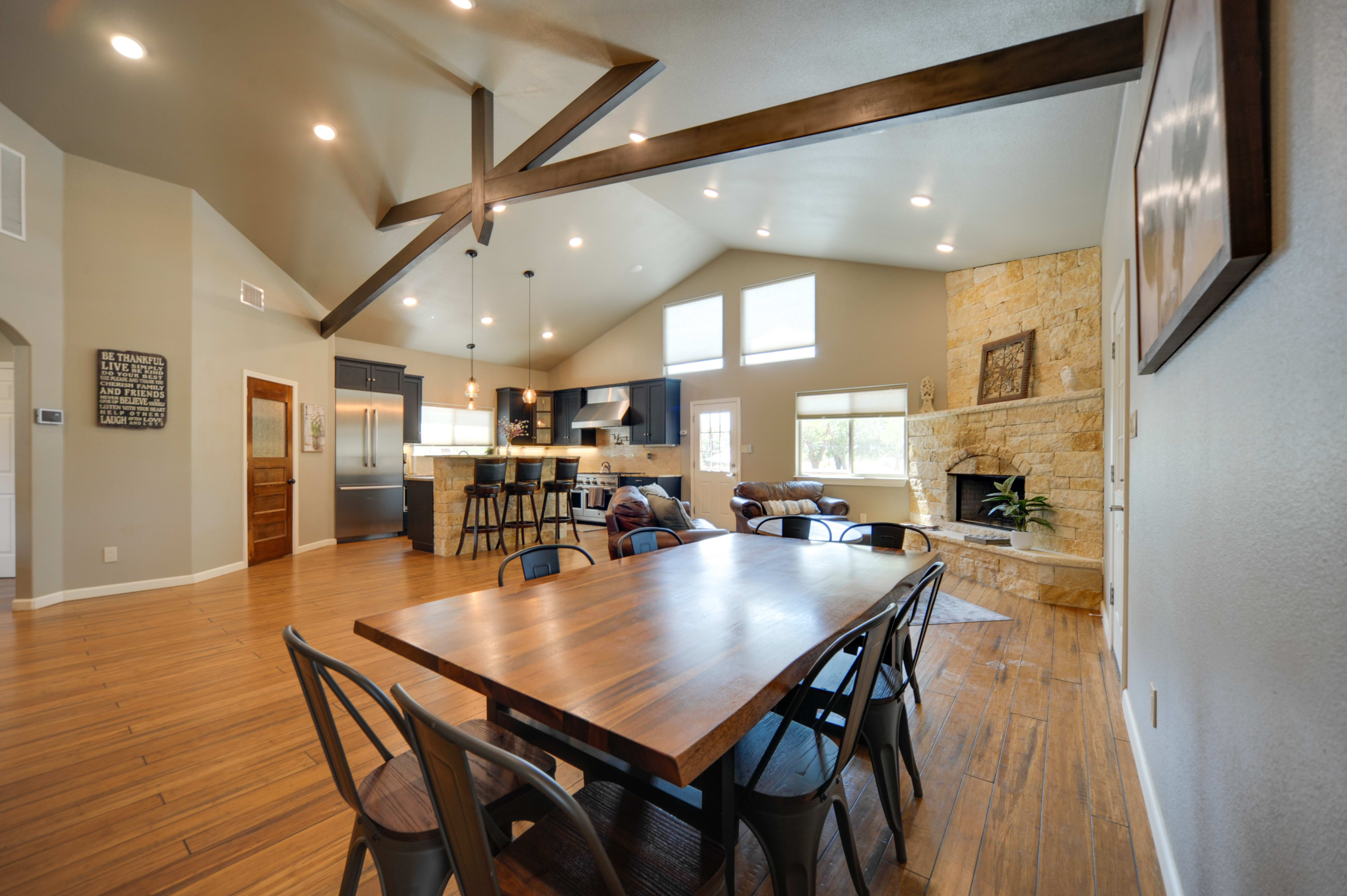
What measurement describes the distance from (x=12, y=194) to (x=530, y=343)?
232 inches

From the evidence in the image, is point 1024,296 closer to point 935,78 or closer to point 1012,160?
point 1012,160

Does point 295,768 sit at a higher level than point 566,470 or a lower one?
lower

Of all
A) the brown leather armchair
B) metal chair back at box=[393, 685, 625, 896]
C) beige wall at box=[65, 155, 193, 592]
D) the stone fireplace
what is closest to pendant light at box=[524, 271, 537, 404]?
the brown leather armchair

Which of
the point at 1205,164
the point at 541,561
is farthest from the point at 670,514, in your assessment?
the point at 1205,164

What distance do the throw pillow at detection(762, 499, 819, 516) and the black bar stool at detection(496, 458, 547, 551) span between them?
2.72m

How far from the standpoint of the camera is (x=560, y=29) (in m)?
3.29

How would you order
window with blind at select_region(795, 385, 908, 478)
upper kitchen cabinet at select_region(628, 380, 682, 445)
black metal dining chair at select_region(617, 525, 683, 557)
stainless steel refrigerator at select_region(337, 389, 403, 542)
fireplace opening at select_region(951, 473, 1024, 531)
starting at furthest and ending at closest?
1. upper kitchen cabinet at select_region(628, 380, 682, 445)
2. stainless steel refrigerator at select_region(337, 389, 403, 542)
3. window with blind at select_region(795, 385, 908, 478)
4. fireplace opening at select_region(951, 473, 1024, 531)
5. black metal dining chair at select_region(617, 525, 683, 557)

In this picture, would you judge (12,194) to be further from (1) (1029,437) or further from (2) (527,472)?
(1) (1029,437)

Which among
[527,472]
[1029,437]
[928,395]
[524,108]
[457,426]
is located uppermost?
[524,108]

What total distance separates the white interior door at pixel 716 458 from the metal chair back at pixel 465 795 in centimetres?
700

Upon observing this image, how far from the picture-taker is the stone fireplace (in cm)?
415

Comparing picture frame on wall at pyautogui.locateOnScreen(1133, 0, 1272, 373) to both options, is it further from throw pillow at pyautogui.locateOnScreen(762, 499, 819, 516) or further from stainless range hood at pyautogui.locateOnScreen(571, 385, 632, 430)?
stainless range hood at pyautogui.locateOnScreen(571, 385, 632, 430)

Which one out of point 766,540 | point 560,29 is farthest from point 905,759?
point 560,29

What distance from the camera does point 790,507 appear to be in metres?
6.28
